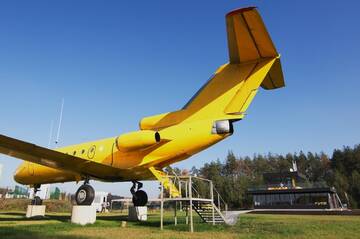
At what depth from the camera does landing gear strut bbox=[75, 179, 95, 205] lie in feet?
45.1

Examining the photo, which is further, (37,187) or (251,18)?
(37,187)

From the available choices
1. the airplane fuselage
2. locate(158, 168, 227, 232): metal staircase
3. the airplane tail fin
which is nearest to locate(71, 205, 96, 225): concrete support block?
the airplane fuselage

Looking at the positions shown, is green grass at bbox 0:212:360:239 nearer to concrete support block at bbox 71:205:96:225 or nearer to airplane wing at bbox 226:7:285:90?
concrete support block at bbox 71:205:96:225

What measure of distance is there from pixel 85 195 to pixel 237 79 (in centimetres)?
865

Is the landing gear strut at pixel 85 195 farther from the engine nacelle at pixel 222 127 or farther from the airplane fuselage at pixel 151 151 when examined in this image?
the engine nacelle at pixel 222 127

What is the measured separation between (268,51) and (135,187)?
10.8 metres

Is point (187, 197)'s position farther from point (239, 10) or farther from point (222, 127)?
point (239, 10)

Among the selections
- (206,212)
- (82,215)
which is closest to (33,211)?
(82,215)

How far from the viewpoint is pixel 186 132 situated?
41.0ft

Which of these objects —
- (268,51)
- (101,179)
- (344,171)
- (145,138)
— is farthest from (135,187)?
(344,171)

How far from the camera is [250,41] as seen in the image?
1048 cm

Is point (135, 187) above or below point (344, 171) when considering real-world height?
below

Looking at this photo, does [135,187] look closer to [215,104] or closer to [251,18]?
[215,104]

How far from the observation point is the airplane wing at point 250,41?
29.8 feet
